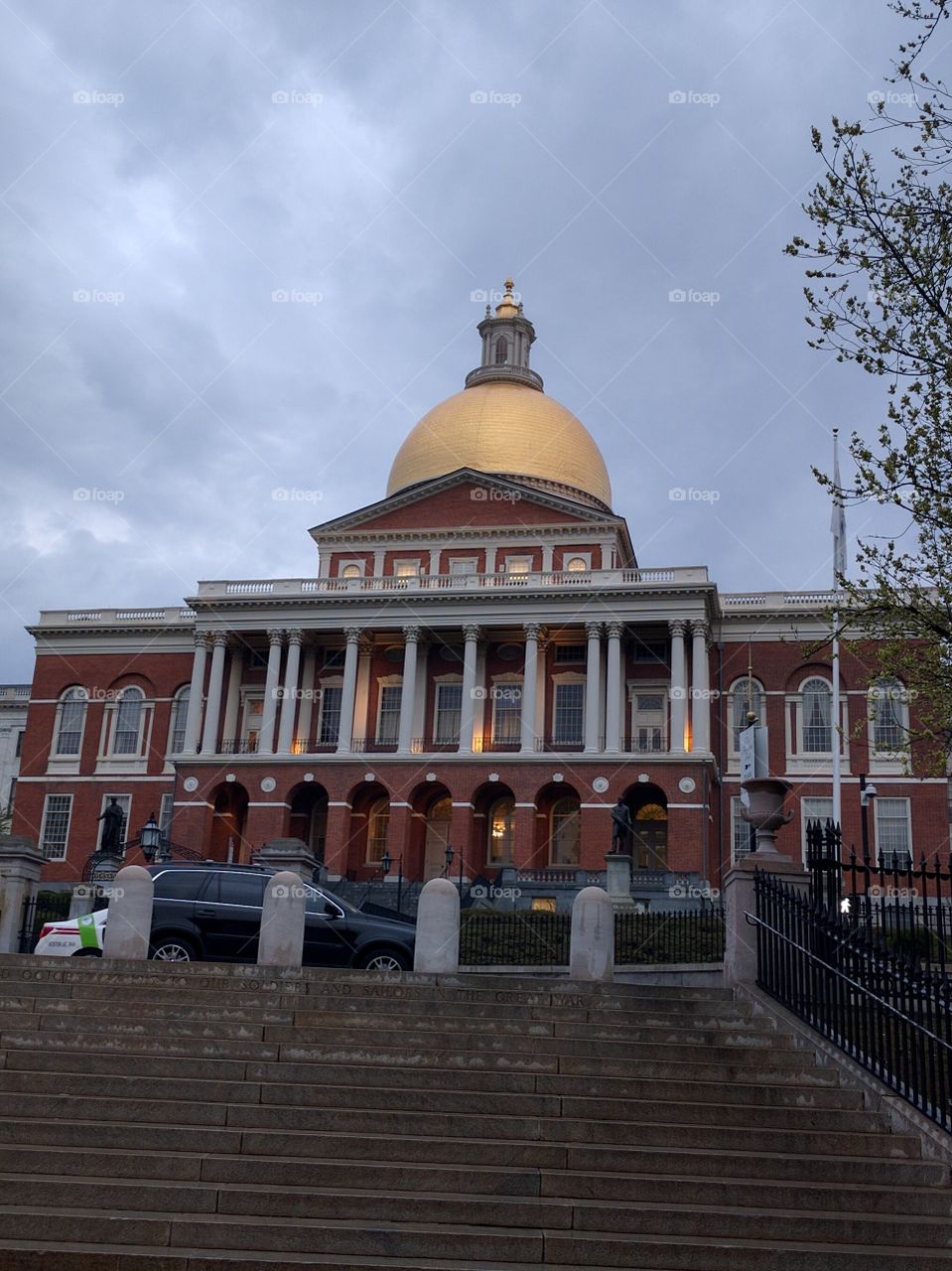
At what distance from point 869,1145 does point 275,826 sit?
142ft

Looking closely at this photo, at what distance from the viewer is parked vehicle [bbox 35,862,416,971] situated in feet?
63.8

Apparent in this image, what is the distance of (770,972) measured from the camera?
48.0 feet

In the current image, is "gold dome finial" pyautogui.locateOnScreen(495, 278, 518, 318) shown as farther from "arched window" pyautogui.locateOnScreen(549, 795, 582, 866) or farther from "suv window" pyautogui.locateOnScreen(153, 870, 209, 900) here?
"suv window" pyautogui.locateOnScreen(153, 870, 209, 900)

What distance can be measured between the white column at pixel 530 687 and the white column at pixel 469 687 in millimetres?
1993

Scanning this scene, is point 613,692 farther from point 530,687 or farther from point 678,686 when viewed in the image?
point 530,687

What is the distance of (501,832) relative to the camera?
53.5 meters

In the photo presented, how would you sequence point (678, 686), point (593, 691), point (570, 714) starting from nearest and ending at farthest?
1. point (678, 686)
2. point (593, 691)
3. point (570, 714)

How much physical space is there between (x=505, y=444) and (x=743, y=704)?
53.8 ft

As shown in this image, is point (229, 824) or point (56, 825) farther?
point (56, 825)

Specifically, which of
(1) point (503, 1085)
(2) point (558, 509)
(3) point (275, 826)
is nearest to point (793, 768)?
(2) point (558, 509)

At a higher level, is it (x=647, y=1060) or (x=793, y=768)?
(x=793, y=768)

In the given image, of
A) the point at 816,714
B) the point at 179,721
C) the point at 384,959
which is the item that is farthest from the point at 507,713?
the point at 384,959

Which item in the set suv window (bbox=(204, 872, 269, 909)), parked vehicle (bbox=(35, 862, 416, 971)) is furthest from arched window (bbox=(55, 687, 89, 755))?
suv window (bbox=(204, 872, 269, 909))

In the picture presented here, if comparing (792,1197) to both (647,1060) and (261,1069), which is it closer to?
(647,1060)
